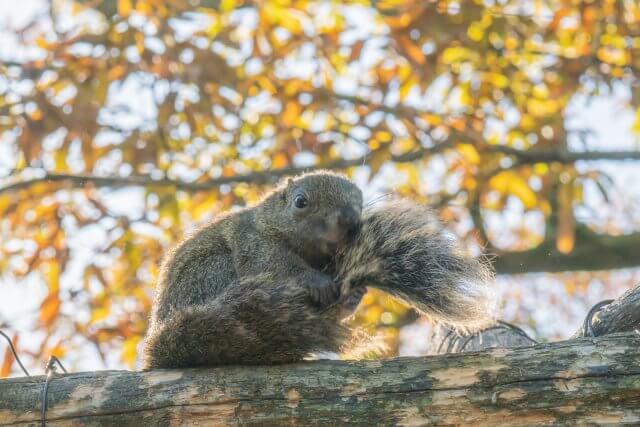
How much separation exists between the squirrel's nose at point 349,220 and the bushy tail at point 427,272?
0.59 metres

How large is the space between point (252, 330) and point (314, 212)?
1126 mm

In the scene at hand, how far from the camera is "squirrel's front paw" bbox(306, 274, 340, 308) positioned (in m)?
2.76

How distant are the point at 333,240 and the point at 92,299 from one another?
299 centimetres

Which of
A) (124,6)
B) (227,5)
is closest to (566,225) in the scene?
(227,5)

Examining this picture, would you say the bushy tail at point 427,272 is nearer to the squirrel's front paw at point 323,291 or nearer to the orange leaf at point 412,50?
the squirrel's front paw at point 323,291

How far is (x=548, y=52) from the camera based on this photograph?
19.1 ft

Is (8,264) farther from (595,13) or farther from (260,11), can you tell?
(595,13)

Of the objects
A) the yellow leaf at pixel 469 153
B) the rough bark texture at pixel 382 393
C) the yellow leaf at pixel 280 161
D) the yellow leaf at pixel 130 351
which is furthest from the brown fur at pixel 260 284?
the yellow leaf at pixel 130 351

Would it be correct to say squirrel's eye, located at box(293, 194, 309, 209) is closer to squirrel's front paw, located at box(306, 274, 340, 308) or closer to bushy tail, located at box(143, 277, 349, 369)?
squirrel's front paw, located at box(306, 274, 340, 308)

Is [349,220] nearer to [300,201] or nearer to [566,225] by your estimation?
[300,201]

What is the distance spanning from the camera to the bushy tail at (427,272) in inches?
103

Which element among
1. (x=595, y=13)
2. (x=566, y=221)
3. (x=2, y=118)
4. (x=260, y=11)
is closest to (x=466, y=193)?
(x=566, y=221)

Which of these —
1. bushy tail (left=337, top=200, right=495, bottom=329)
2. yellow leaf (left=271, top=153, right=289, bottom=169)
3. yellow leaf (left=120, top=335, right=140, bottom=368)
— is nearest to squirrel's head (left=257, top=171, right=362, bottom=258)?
bushy tail (left=337, top=200, right=495, bottom=329)

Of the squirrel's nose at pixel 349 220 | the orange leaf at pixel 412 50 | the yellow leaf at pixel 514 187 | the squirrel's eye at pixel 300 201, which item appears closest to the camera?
the squirrel's nose at pixel 349 220
